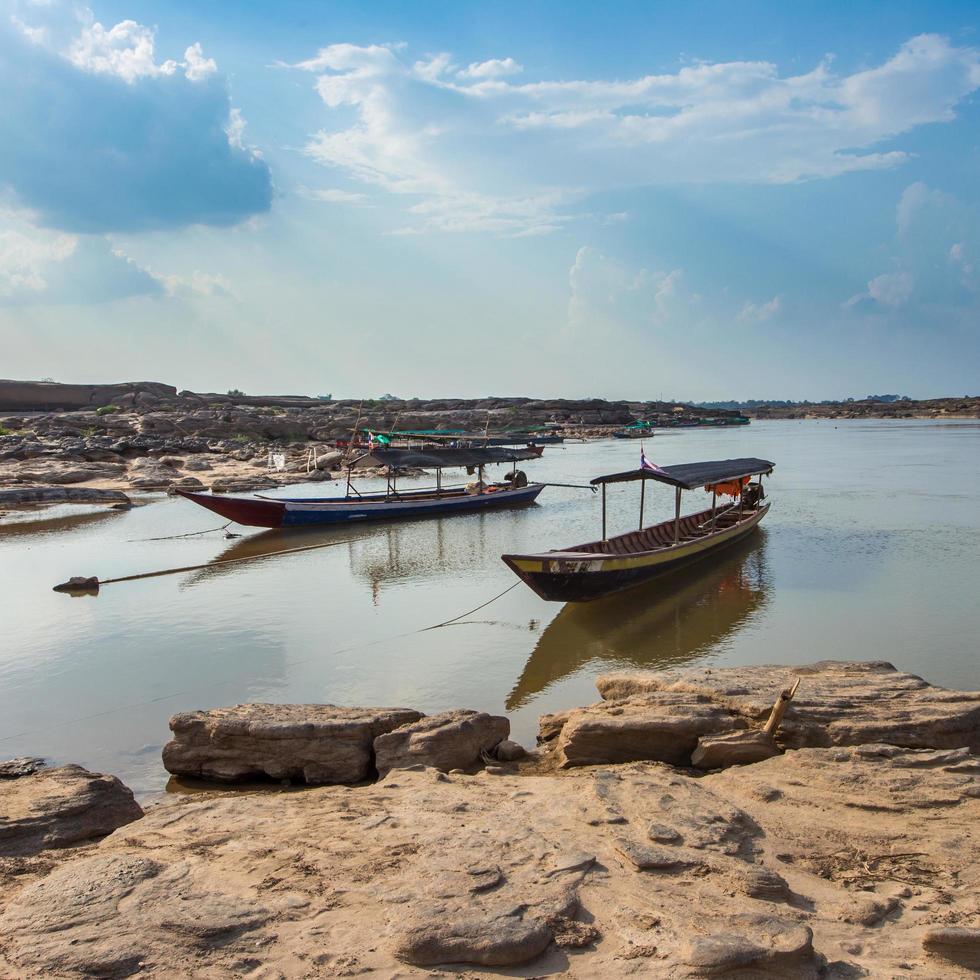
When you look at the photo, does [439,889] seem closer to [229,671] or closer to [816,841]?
[816,841]

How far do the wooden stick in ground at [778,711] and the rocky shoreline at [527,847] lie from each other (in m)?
0.14

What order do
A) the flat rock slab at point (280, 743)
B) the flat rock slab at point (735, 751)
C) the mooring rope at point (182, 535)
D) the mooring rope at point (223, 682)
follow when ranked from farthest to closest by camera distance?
the mooring rope at point (182, 535) < the mooring rope at point (223, 682) < the flat rock slab at point (280, 743) < the flat rock slab at point (735, 751)

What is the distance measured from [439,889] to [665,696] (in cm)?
373

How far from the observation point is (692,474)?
60.0ft

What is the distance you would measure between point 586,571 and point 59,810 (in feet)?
30.2

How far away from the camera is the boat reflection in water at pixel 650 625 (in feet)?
38.1

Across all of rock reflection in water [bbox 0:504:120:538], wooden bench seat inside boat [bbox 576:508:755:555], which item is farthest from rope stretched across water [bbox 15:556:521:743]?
rock reflection in water [bbox 0:504:120:538]

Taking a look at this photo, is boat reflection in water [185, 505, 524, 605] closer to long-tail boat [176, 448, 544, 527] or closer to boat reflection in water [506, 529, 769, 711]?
long-tail boat [176, 448, 544, 527]

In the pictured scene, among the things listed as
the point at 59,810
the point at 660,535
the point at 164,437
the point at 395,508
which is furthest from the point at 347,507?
the point at 164,437

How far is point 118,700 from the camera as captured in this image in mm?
10211

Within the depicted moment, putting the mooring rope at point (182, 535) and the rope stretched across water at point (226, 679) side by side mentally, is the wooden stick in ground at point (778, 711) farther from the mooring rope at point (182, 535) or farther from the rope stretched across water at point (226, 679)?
the mooring rope at point (182, 535)

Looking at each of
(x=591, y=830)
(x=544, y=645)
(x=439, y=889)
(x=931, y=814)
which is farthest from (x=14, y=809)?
(x=544, y=645)

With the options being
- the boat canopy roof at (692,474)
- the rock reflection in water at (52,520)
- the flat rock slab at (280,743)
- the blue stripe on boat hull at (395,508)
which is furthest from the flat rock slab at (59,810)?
the rock reflection in water at (52,520)

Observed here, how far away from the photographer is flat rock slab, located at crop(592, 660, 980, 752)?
6.62 m
